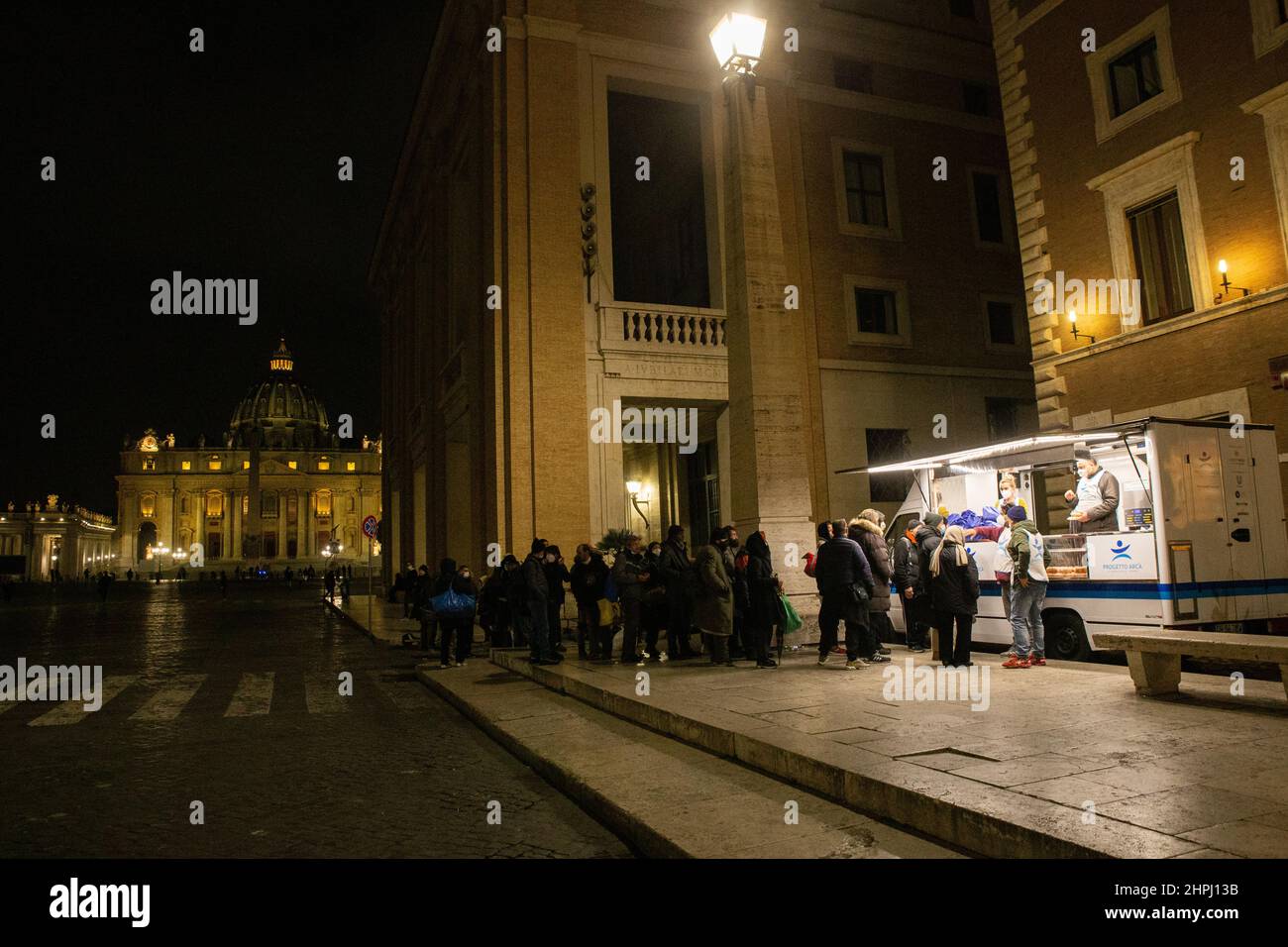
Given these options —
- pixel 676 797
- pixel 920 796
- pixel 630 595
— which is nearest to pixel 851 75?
pixel 630 595

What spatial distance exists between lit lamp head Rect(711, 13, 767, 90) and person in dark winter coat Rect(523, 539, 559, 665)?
6.85 meters

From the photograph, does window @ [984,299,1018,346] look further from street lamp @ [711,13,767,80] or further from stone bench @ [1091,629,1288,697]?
stone bench @ [1091,629,1288,697]

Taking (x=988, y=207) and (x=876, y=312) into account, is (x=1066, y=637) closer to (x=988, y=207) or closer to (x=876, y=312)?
(x=876, y=312)

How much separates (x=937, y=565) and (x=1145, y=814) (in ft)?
18.6

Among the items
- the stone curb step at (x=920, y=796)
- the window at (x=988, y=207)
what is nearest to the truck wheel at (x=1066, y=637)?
the stone curb step at (x=920, y=796)

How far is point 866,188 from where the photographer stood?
22.0m

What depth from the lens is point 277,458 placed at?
15438cm

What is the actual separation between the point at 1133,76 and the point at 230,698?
1789 centimetres

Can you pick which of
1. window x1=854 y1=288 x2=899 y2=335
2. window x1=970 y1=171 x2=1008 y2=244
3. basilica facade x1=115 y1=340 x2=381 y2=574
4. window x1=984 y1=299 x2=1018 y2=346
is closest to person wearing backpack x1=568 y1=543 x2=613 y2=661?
window x1=854 y1=288 x2=899 y2=335

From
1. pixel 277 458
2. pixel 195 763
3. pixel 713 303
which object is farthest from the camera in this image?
pixel 277 458

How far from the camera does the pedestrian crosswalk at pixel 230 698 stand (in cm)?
986

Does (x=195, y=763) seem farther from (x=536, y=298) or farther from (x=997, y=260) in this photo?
(x=997, y=260)

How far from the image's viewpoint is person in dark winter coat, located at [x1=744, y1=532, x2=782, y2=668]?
33.2ft
